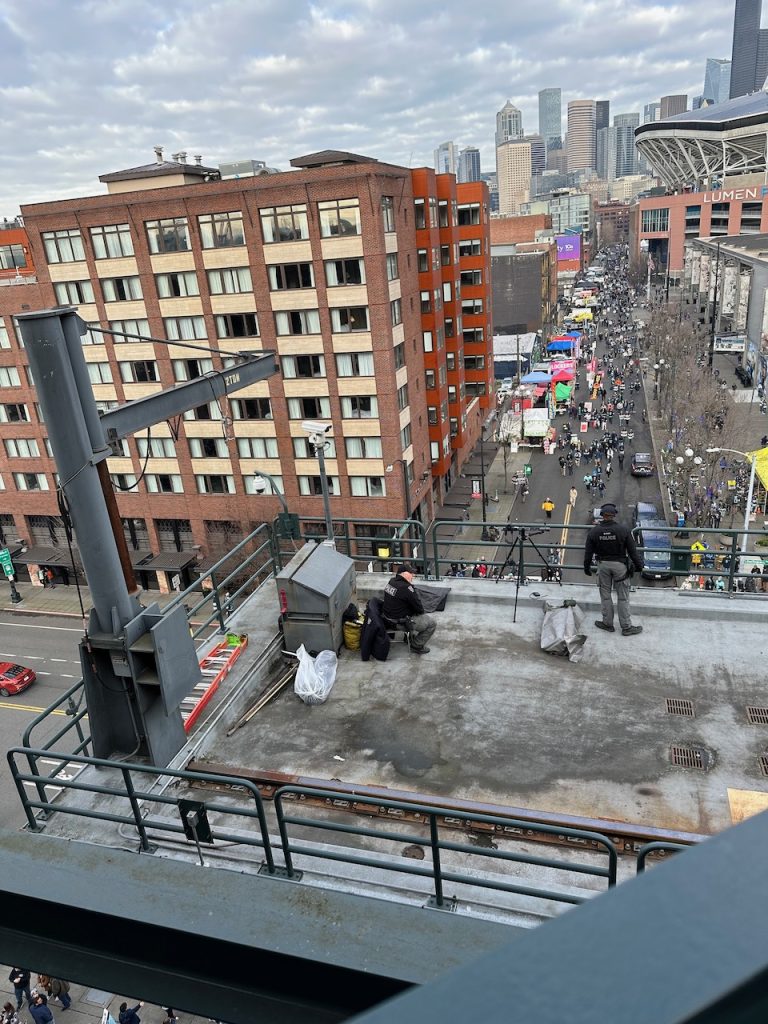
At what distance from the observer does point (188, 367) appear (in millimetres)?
42906

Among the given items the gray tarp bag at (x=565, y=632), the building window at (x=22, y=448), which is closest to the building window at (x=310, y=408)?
the building window at (x=22, y=448)

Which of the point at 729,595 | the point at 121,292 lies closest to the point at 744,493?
the point at 729,595

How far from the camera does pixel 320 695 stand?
10102 millimetres

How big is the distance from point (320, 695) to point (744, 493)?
1462 inches

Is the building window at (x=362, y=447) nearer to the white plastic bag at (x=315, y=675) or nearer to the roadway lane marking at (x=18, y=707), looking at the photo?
the roadway lane marking at (x=18, y=707)

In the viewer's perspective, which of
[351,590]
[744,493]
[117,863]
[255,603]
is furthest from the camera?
[744,493]

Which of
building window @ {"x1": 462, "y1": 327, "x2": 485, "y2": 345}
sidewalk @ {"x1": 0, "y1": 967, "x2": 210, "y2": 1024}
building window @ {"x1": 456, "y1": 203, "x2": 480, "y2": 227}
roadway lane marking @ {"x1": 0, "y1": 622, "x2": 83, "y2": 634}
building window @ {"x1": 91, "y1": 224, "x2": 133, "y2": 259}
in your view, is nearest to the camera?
sidewalk @ {"x1": 0, "y1": 967, "x2": 210, "y2": 1024}

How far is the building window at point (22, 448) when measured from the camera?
47.8 meters

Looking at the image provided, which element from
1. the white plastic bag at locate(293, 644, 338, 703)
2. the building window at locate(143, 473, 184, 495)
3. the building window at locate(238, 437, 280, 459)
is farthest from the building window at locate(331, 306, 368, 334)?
the white plastic bag at locate(293, 644, 338, 703)

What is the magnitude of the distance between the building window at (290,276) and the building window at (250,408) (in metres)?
6.51

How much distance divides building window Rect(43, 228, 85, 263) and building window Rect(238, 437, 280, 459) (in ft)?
48.7

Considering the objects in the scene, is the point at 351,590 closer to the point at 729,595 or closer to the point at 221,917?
the point at 729,595

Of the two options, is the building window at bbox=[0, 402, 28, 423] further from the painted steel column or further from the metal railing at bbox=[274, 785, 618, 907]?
the metal railing at bbox=[274, 785, 618, 907]

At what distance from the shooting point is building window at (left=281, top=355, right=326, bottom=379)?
4025cm
